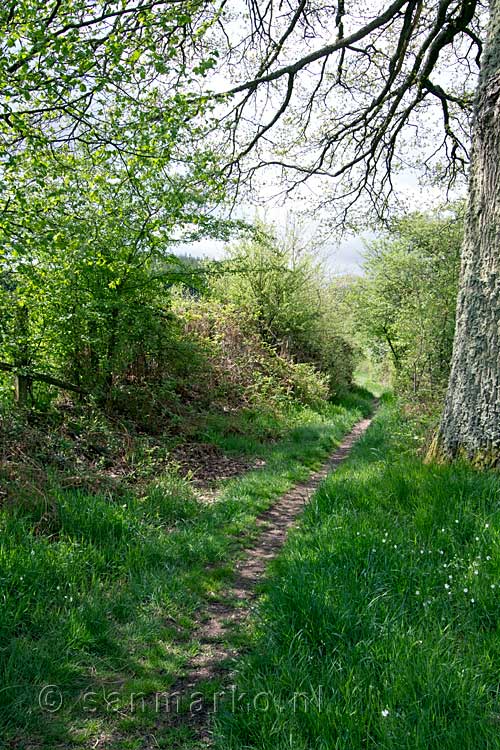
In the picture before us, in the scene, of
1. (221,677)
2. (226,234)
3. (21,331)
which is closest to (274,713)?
(221,677)

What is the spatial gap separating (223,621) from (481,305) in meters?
3.85

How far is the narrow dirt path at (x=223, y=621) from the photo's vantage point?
2760 millimetres

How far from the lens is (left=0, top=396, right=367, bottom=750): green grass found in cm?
271

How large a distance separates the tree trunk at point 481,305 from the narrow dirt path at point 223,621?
2.11 metres

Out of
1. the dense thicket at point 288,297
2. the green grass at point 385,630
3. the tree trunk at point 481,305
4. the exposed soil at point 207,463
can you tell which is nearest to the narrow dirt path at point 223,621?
the green grass at point 385,630

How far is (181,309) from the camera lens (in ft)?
37.6

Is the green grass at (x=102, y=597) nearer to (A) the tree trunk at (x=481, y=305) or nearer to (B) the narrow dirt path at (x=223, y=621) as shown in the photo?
(B) the narrow dirt path at (x=223, y=621)

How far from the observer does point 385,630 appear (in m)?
2.93

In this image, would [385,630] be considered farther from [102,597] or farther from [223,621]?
[102,597]

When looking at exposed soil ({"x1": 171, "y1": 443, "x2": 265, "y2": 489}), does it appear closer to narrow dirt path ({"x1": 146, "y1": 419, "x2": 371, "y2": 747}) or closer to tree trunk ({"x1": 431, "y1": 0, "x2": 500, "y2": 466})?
narrow dirt path ({"x1": 146, "y1": 419, "x2": 371, "y2": 747})

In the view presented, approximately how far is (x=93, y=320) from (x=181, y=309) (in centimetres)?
392

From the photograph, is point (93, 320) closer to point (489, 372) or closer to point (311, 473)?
point (311, 473)

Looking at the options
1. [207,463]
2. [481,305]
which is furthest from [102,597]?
[207,463]

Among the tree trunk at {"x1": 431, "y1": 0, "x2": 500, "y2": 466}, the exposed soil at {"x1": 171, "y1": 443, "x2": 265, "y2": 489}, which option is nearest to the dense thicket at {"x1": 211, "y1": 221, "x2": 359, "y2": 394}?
the exposed soil at {"x1": 171, "y1": 443, "x2": 265, "y2": 489}
